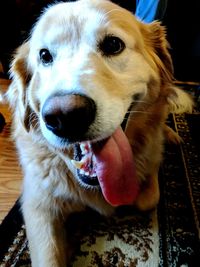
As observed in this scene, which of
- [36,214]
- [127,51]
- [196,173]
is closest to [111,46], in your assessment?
[127,51]

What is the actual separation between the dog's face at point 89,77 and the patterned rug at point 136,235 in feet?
0.76

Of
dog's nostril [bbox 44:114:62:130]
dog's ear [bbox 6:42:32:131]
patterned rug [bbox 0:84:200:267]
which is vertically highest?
dog's nostril [bbox 44:114:62:130]

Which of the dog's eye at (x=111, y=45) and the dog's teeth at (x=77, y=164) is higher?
the dog's eye at (x=111, y=45)

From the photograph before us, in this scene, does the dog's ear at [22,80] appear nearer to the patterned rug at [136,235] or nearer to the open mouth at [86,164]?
the open mouth at [86,164]

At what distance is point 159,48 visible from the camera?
1.16 metres

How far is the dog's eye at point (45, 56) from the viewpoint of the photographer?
0.98m

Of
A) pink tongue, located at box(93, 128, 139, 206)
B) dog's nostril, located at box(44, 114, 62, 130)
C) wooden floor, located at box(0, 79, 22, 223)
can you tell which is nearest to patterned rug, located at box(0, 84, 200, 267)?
wooden floor, located at box(0, 79, 22, 223)

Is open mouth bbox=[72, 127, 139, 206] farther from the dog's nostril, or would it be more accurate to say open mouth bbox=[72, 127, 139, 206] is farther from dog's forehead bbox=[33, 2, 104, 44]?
dog's forehead bbox=[33, 2, 104, 44]

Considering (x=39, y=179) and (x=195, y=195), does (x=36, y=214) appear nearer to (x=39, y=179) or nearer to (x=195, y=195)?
(x=39, y=179)

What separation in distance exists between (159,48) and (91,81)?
486mm

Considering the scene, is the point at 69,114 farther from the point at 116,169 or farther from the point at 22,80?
the point at 22,80

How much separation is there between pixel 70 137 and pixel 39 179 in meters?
0.39

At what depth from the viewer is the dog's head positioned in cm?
76

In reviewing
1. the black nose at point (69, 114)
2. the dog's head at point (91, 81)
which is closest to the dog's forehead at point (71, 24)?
the dog's head at point (91, 81)
